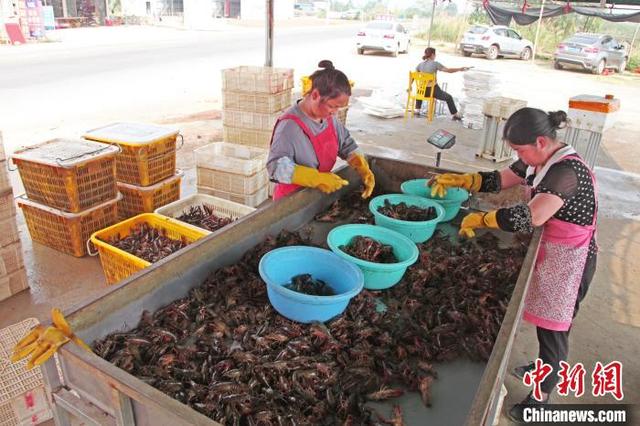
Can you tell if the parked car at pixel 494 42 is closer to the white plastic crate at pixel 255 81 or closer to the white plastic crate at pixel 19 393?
the white plastic crate at pixel 255 81

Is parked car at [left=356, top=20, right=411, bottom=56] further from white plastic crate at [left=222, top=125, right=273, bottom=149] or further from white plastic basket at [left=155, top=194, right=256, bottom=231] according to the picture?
white plastic basket at [left=155, top=194, right=256, bottom=231]

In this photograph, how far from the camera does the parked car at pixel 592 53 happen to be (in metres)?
21.8

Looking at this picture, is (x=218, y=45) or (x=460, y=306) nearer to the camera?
(x=460, y=306)

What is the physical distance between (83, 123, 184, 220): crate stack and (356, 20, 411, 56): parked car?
66.4 feet

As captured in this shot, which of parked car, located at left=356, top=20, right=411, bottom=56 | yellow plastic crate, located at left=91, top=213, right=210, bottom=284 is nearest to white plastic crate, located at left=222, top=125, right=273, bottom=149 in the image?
yellow plastic crate, located at left=91, top=213, right=210, bottom=284

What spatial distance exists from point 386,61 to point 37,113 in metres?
16.3

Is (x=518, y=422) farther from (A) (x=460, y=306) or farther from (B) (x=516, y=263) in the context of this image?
(A) (x=460, y=306)

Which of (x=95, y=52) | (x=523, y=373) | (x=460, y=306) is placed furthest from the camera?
(x=95, y=52)

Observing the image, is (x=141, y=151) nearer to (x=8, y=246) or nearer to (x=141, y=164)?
(x=141, y=164)

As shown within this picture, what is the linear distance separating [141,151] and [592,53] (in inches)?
903

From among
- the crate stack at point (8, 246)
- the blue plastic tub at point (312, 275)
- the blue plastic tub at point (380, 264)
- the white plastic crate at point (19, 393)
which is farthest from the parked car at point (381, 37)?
the white plastic crate at point (19, 393)

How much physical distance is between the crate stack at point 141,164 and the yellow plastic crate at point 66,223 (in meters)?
0.30

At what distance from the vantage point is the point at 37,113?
31.6ft

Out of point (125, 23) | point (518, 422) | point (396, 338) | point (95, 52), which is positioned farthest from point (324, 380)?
point (125, 23)
